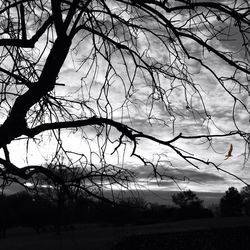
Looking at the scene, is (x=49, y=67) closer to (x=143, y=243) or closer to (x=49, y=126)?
(x=49, y=126)

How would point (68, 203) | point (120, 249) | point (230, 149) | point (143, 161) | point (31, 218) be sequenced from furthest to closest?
point (31, 218) → point (120, 249) → point (68, 203) → point (143, 161) → point (230, 149)

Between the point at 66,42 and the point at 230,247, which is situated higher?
the point at 66,42

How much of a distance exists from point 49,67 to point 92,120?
20.5 inches

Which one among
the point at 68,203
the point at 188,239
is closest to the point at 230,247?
the point at 188,239

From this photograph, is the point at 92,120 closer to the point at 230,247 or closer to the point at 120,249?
the point at 120,249

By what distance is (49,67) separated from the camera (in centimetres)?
304

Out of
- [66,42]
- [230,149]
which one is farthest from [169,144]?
[66,42]

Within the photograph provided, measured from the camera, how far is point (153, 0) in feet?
9.88

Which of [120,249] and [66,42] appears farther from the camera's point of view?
[120,249]

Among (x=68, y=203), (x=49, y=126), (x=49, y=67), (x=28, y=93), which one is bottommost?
(x=68, y=203)

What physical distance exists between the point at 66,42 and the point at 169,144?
111 centimetres

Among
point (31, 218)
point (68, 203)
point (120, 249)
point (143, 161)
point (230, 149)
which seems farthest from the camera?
point (31, 218)

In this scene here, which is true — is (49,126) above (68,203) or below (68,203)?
above

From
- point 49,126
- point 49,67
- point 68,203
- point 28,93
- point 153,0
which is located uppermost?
point 153,0
